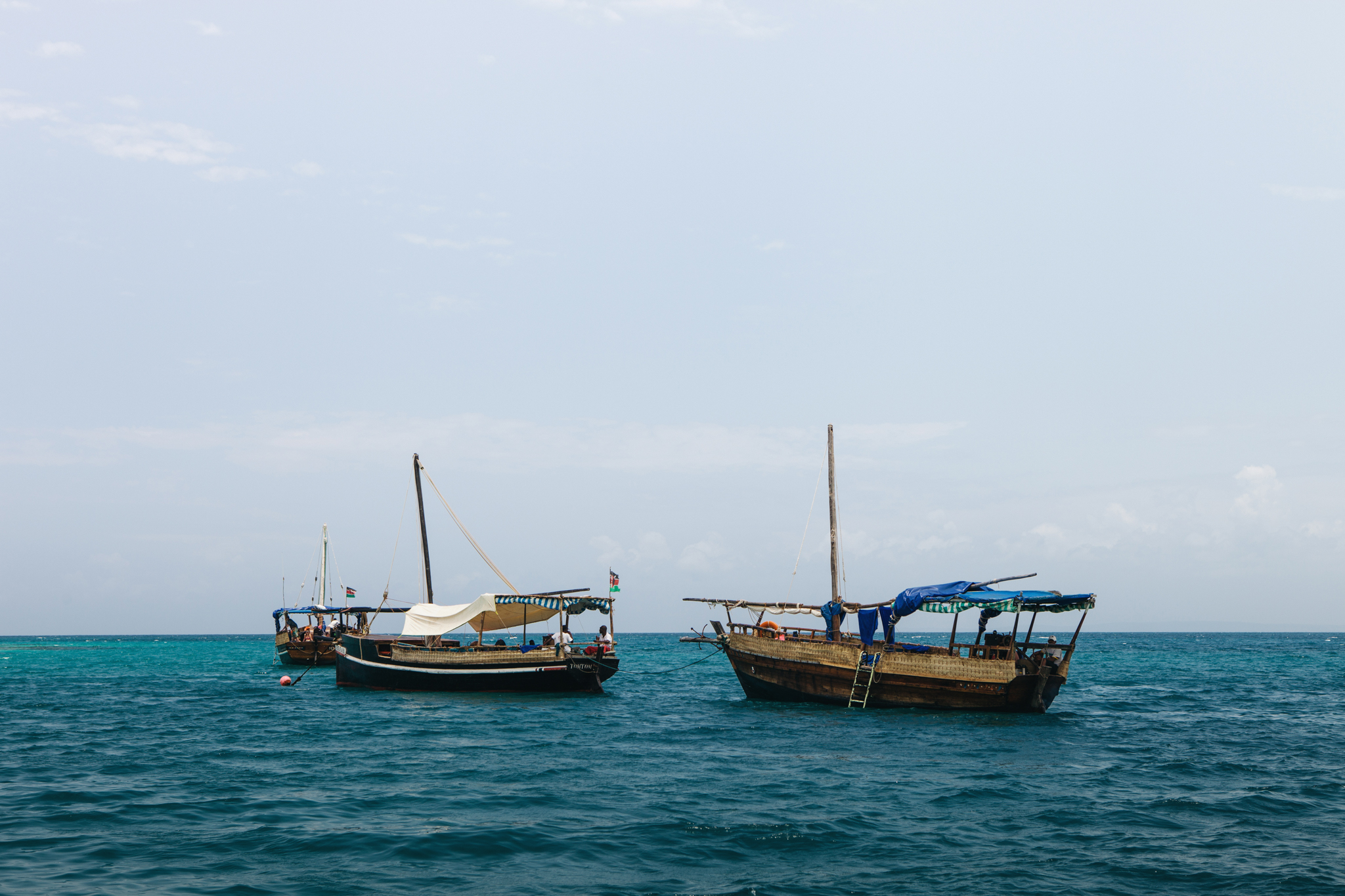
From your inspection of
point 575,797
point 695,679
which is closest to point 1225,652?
point 695,679

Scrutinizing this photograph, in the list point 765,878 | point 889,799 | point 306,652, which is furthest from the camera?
point 306,652

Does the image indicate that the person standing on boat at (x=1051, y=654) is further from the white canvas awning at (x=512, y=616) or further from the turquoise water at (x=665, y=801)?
the white canvas awning at (x=512, y=616)

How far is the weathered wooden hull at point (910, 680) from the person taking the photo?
28.4 metres

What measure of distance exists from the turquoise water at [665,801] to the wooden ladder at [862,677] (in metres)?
0.97

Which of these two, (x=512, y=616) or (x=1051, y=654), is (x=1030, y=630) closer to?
(x=1051, y=654)

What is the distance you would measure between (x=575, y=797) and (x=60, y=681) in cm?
5039

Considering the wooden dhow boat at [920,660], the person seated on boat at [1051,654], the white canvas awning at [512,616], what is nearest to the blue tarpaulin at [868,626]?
the wooden dhow boat at [920,660]

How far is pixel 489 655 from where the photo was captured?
35.0m

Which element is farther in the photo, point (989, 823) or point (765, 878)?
point (989, 823)

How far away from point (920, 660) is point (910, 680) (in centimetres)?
74

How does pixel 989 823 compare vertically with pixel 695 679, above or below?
above

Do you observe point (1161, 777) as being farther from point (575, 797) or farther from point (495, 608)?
point (495, 608)

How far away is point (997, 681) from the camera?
28.2 meters

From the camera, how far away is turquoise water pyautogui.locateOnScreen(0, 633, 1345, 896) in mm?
12258
